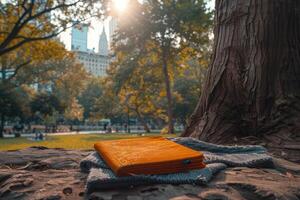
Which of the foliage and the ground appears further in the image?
the foliage

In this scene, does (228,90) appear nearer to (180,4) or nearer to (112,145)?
(112,145)

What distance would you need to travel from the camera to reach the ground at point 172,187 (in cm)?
175

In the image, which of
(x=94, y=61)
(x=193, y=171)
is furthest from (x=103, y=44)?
(x=193, y=171)

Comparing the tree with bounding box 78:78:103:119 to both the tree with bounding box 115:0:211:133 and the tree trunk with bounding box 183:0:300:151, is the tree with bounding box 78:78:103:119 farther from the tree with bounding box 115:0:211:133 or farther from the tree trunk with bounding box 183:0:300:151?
the tree trunk with bounding box 183:0:300:151

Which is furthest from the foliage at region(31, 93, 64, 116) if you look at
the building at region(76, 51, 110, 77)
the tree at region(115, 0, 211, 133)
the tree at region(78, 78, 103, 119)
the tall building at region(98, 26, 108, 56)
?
the tall building at region(98, 26, 108, 56)

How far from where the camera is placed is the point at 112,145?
261 cm

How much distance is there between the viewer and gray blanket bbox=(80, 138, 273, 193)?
1821 millimetres

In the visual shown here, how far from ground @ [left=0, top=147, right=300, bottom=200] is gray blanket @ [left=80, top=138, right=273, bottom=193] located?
0.04 metres

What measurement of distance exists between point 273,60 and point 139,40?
20.5 meters

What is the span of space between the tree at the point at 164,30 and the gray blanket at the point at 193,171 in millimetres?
19937

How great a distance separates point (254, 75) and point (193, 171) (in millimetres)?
2217

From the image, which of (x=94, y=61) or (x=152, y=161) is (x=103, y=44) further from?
(x=152, y=161)

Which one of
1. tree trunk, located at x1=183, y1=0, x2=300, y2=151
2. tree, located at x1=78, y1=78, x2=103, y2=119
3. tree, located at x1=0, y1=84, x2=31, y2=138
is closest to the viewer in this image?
tree trunk, located at x1=183, y1=0, x2=300, y2=151

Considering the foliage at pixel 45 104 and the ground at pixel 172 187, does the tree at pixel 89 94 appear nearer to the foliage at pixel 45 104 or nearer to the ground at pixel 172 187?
the foliage at pixel 45 104
